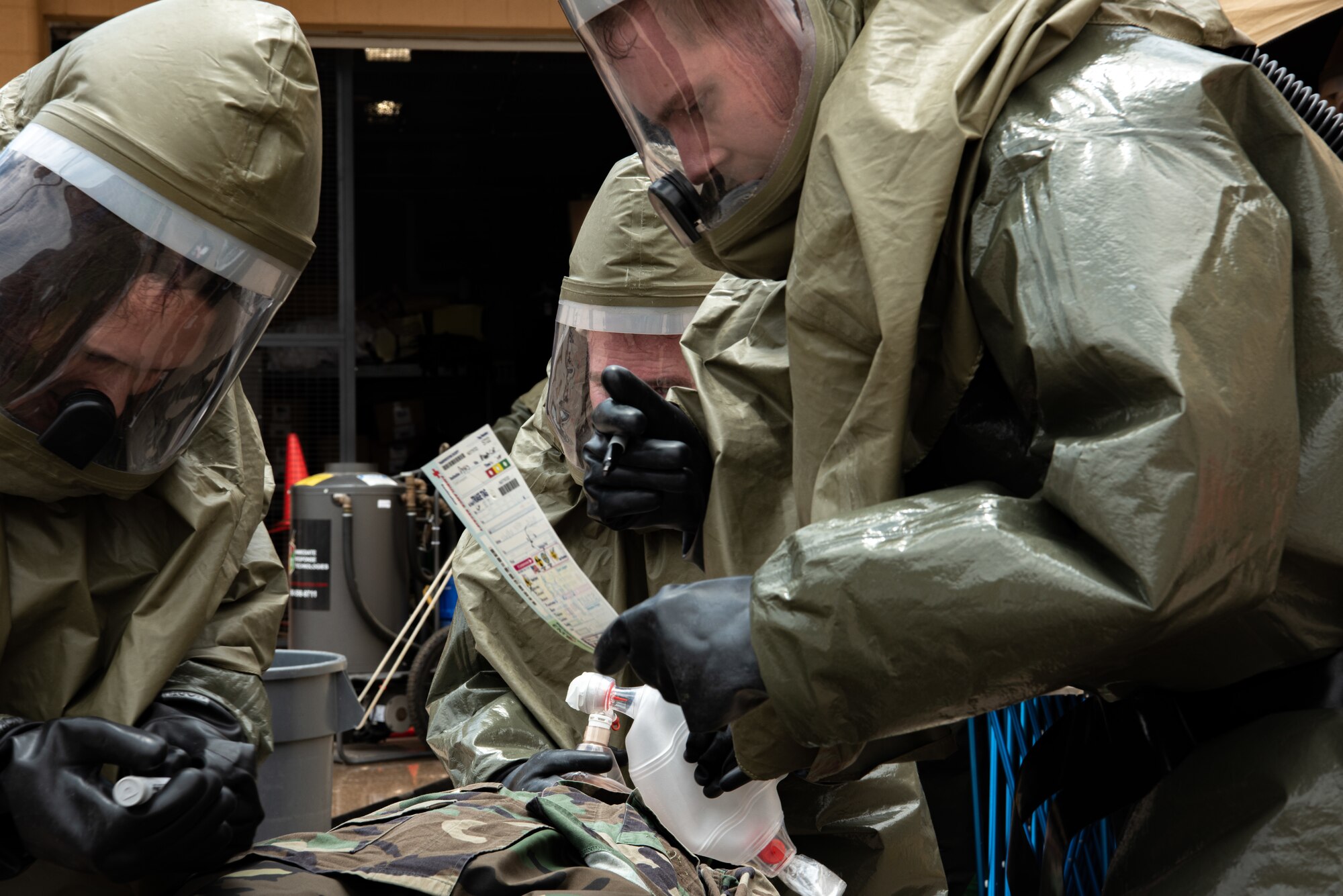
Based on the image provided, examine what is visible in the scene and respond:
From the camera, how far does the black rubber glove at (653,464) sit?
1.85 metres

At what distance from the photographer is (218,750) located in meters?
1.48

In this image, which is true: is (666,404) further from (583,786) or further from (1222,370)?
(1222,370)

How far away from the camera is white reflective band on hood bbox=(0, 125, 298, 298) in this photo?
1.48 m

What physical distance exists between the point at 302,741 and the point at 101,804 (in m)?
1.21

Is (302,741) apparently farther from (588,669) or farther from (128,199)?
(128,199)

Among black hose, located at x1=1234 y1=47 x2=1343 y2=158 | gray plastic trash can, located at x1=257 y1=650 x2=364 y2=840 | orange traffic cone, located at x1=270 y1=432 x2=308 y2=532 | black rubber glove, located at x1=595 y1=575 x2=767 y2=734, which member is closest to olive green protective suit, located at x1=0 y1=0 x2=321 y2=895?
gray plastic trash can, located at x1=257 y1=650 x2=364 y2=840

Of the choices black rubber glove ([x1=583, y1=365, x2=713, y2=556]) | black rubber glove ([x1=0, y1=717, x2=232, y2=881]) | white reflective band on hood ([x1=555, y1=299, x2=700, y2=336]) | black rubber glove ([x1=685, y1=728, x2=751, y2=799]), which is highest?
white reflective band on hood ([x1=555, y1=299, x2=700, y2=336])

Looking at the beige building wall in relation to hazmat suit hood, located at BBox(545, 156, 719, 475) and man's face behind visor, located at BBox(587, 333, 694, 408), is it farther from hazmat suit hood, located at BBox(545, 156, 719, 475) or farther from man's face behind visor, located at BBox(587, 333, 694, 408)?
man's face behind visor, located at BBox(587, 333, 694, 408)

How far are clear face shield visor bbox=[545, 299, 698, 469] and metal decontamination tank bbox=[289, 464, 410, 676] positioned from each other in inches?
125

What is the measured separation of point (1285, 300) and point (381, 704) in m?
4.95

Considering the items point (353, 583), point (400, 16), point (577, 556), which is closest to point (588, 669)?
point (577, 556)

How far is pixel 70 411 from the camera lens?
1490 mm

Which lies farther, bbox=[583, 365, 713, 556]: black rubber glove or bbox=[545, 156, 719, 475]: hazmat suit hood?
bbox=[545, 156, 719, 475]: hazmat suit hood

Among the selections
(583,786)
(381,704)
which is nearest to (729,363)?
(583,786)
